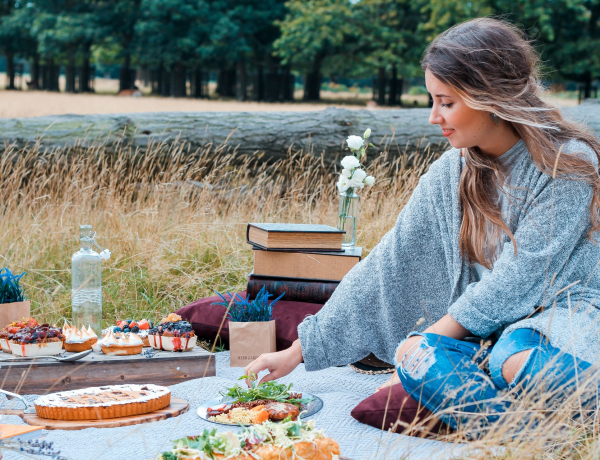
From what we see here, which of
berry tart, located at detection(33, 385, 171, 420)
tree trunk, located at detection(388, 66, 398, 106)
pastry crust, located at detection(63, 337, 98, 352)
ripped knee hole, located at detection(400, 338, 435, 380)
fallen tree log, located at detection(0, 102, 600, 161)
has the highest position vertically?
tree trunk, located at detection(388, 66, 398, 106)

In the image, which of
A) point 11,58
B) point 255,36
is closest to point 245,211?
point 255,36

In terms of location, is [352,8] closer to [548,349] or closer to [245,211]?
[245,211]

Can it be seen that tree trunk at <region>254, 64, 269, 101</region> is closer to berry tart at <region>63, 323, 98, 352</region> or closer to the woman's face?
berry tart at <region>63, 323, 98, 352</region>

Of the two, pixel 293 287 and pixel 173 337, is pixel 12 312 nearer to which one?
pixel 173 337

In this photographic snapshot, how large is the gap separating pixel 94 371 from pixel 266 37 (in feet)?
116

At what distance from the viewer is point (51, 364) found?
2.59m

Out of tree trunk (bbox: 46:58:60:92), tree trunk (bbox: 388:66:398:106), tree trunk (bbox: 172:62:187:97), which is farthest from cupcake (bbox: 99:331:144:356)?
tree trunk (bbox: 46:58:60:92)

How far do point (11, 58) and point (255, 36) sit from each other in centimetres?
1579

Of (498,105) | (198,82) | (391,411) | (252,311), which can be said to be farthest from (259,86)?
(391,411)

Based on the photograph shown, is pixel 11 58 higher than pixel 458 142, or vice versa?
pixel 11 58

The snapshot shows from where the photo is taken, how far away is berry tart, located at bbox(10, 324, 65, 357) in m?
2.60

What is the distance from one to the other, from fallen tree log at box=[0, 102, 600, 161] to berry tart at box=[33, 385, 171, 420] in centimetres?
356

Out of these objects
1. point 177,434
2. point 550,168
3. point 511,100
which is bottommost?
point 177,434

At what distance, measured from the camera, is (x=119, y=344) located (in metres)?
2.69
